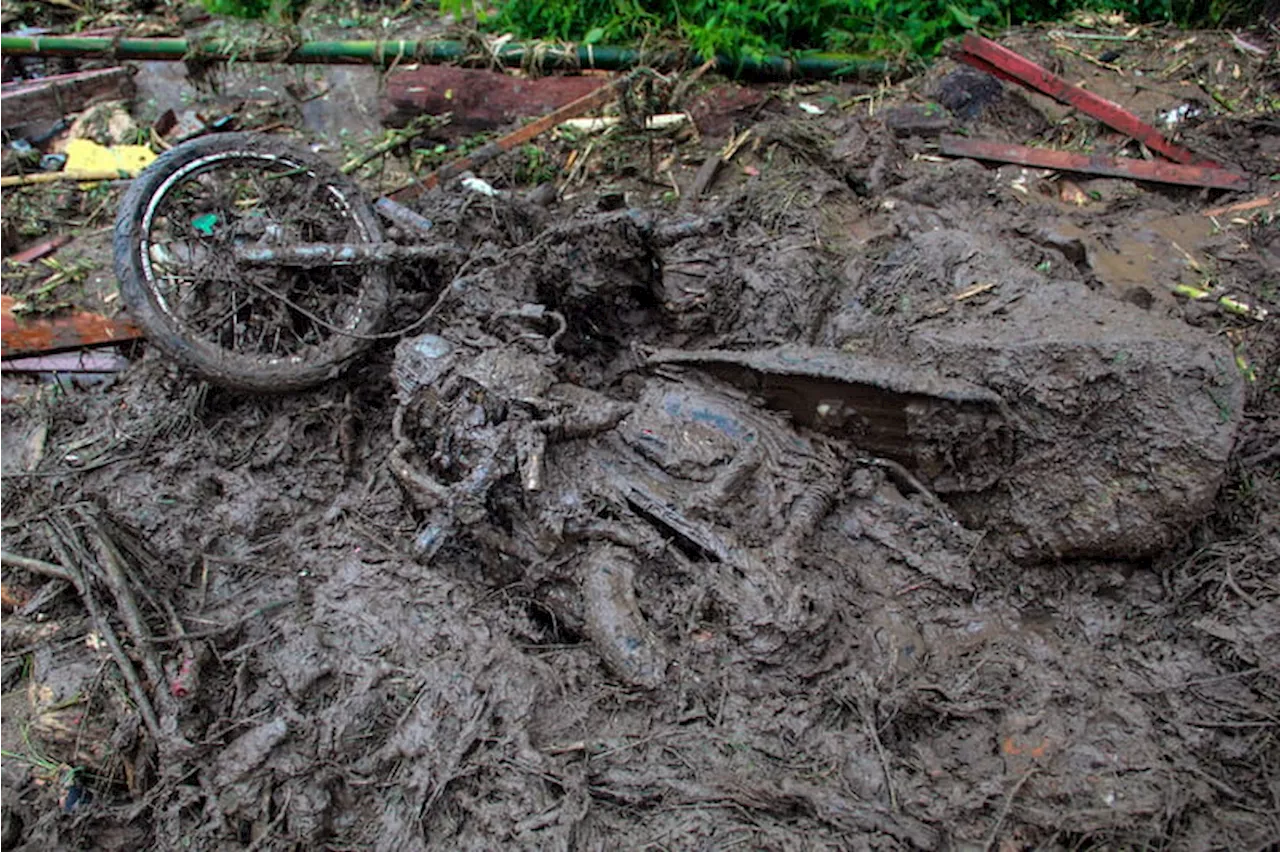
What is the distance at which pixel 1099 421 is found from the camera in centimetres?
316

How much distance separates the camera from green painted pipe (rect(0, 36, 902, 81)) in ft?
19.6

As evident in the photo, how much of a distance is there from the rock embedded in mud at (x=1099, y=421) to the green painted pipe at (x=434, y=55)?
3536mm

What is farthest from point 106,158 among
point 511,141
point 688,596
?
point 688,596

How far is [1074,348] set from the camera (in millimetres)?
3152

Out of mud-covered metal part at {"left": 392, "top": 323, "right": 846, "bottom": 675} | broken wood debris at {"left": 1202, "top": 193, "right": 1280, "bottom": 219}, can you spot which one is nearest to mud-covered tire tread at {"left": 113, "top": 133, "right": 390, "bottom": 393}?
mud-covered metal part at {"left": 392, "top": 323, "right": 846, "bottom": 675}

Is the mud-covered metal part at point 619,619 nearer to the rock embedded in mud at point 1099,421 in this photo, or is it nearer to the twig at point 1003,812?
the twig at point 1003,812

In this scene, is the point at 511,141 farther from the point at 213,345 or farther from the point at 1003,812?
the point at 1003,812

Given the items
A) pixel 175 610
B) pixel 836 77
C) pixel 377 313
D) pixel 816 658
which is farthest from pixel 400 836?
pixel 836 77

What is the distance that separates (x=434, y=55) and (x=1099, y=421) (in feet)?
16.9

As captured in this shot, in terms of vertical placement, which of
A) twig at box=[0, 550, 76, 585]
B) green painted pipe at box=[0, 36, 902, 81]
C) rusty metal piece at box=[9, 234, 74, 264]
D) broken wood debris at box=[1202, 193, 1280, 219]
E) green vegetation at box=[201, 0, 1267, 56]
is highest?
green vegetation at box=[201, 0, 1267, 56]

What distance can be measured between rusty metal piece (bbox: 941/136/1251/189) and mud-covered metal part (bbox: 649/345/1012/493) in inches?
101

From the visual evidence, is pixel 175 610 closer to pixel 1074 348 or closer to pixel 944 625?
pixel 944 625

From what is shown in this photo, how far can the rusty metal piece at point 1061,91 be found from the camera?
527 centimetres

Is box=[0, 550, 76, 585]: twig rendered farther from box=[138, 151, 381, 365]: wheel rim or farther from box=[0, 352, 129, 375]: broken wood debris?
box=[0, 352, 129, 375]: broken wood debris
